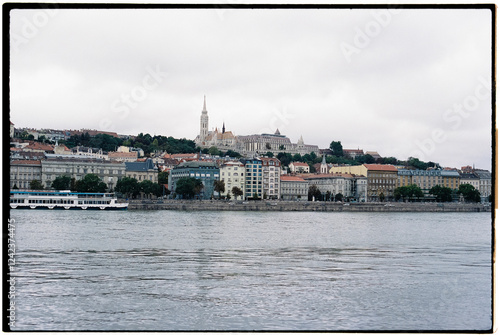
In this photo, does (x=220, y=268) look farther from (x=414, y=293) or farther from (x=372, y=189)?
(x=372, y=189)

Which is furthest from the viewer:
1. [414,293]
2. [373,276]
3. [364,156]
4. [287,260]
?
[364,156]

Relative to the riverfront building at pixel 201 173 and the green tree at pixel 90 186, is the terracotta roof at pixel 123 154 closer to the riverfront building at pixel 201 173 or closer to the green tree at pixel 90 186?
the riverfront building at pixel 201 173

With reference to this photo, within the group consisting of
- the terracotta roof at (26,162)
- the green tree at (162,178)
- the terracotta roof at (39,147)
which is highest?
the terracotta roof at (39,147)

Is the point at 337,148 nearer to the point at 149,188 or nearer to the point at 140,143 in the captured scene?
the point at 140,143

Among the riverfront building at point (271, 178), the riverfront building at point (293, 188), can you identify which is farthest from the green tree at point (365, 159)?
the riverfront building at point (271, 178)

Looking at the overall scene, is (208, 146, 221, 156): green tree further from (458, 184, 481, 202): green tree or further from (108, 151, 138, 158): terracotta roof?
(458, 184, 481, 202): green tree

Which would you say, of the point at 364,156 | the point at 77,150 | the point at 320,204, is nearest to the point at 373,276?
the point at 320,204

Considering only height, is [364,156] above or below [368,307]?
above
